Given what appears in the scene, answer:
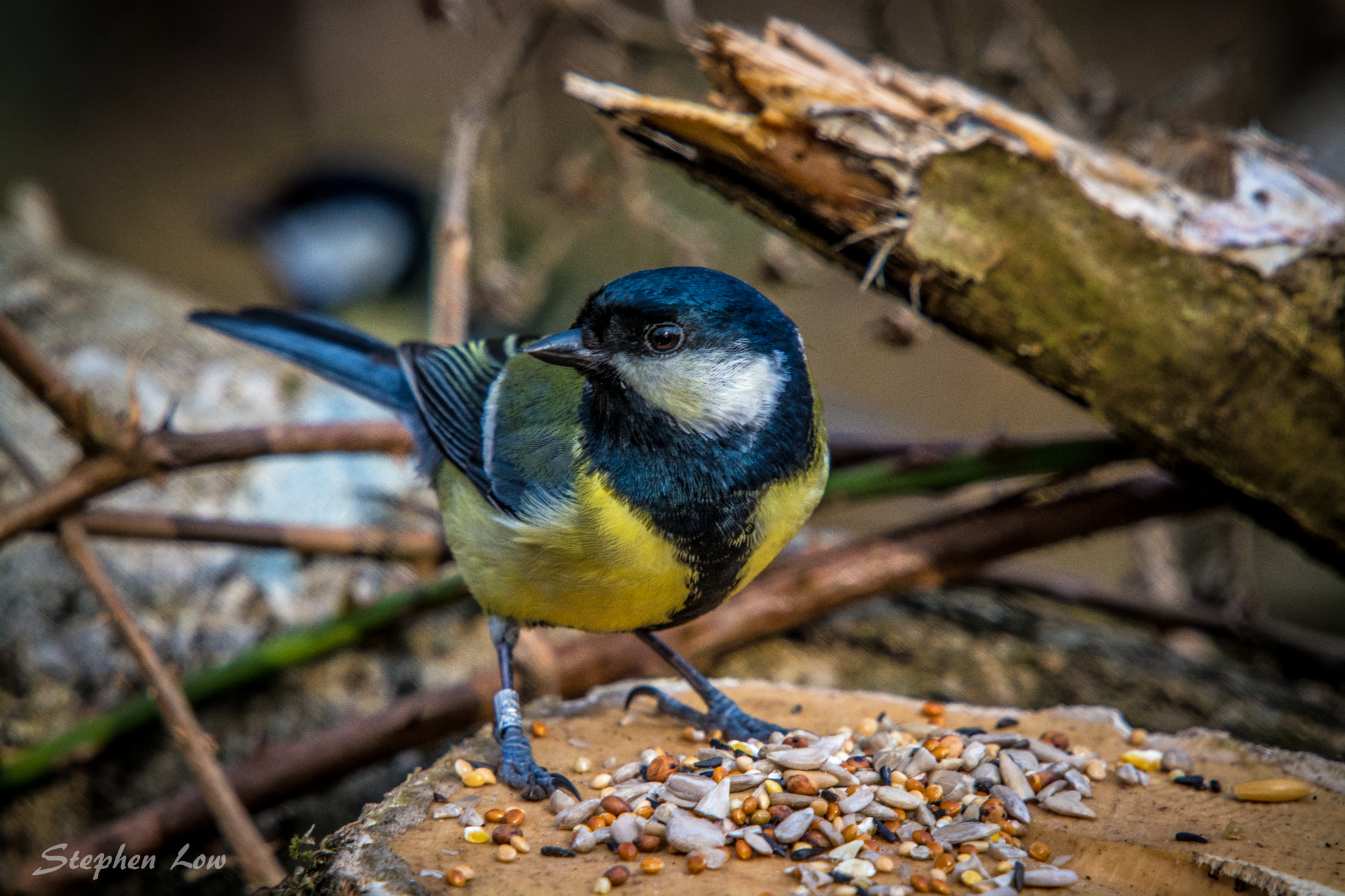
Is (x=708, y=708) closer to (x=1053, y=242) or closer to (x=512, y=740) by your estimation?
(x=512, y=740)

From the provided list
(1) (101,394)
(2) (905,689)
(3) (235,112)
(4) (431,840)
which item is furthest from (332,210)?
(4) (431,840)

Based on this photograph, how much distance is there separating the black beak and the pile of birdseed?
68 centimetres

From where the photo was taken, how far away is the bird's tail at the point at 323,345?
7.68 feet

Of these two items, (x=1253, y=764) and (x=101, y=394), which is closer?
(x=1253, y=764)

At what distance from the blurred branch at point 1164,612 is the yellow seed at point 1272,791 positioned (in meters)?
1.37

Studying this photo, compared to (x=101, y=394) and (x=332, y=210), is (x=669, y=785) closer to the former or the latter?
(x=101, y=394)

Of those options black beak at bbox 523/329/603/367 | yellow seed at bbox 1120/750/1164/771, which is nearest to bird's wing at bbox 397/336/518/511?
black beak at bbox 523/329/603/367

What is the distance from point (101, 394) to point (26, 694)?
1017 mm

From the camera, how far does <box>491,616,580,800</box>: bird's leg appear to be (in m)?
1.56

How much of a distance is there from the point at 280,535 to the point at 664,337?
1535 mm

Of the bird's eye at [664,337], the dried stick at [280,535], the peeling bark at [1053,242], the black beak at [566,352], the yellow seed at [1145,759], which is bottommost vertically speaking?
the dried stick at [280,535]

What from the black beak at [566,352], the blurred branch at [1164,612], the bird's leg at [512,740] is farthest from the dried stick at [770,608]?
the black beak at [566,352]

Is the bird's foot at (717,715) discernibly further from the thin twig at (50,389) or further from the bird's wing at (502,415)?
the thin twig at (50,389)

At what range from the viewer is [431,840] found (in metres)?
1.41
